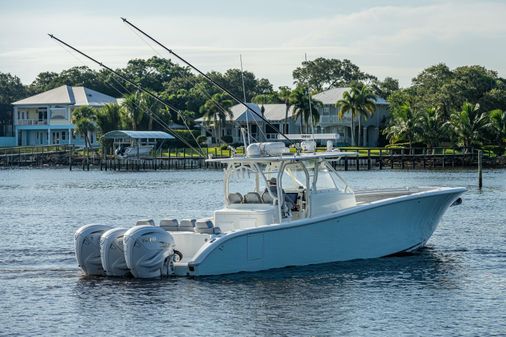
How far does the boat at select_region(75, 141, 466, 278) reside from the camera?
23.5 metres

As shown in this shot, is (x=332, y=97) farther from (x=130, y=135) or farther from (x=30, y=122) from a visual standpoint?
(x=30, y=122)

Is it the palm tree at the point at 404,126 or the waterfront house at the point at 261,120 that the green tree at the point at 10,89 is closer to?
the waterfront house at the point at 261,120

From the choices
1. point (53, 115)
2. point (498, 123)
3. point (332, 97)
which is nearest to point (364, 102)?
point (332, 97)

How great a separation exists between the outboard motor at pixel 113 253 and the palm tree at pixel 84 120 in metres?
96.6

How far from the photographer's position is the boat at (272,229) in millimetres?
23516

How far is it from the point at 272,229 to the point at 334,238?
7.60ft

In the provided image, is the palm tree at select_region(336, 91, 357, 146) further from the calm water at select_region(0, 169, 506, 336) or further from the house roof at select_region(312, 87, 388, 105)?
the calm water at select_region(0, 169, 506, 336)

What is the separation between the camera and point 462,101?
110562mm

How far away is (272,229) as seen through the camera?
24.2m

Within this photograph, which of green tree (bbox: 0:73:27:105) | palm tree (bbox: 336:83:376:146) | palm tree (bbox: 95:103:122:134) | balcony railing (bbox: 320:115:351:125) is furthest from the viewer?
green tree (bbox: 0:73:27:105)

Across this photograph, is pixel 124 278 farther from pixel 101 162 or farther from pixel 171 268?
pixel 101 162

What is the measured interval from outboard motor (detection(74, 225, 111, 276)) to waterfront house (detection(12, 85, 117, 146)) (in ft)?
345

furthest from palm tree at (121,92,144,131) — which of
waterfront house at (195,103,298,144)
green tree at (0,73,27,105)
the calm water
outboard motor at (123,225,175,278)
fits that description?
outboard motor at (123,225,175,278)

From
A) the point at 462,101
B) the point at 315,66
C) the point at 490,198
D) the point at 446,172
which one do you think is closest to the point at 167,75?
the point at 315,66
